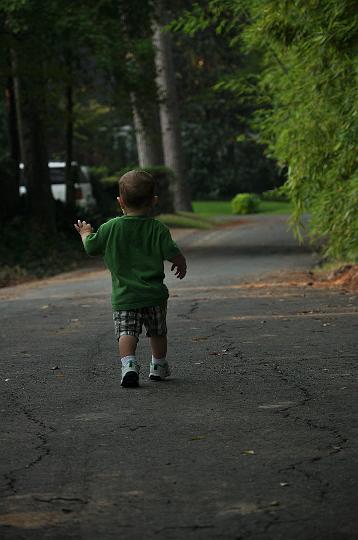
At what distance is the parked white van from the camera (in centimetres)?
3098

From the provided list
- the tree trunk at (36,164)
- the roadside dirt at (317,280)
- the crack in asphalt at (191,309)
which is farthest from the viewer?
the tree trunk at (36,164)

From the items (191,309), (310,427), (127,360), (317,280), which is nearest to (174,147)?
(317,280)

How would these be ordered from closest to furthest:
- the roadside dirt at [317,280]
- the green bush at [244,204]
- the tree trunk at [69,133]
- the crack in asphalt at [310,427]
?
the crack in asphalt at [310,427] < the roadside dirt at [317,280] < the tree trunk at [69,133] < the green bush at [244,204]

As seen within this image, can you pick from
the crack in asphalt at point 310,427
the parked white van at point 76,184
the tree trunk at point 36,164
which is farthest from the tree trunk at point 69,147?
the crack in asphalt at point 310,427

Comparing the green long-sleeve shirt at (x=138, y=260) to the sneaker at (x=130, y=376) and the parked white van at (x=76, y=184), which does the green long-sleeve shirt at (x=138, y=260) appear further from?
the parked white van at (x=76, y=184)

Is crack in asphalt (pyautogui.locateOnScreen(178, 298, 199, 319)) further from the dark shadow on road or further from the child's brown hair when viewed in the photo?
the dark shadow on road

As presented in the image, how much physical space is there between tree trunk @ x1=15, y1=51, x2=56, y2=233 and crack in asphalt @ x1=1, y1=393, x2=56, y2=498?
18739mm

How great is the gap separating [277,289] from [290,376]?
24.5 ft

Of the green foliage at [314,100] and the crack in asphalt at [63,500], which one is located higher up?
the green foliage at [314,100]

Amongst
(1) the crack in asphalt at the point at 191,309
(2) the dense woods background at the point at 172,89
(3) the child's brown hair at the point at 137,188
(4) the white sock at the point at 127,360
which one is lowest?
(1) the crack in asphalt at the point at 191,309

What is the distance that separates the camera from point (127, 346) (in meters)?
8.04

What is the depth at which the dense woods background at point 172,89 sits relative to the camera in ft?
49.3

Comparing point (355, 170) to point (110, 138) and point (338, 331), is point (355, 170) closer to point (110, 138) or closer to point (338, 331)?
point (338, 331)

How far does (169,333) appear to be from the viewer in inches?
433
